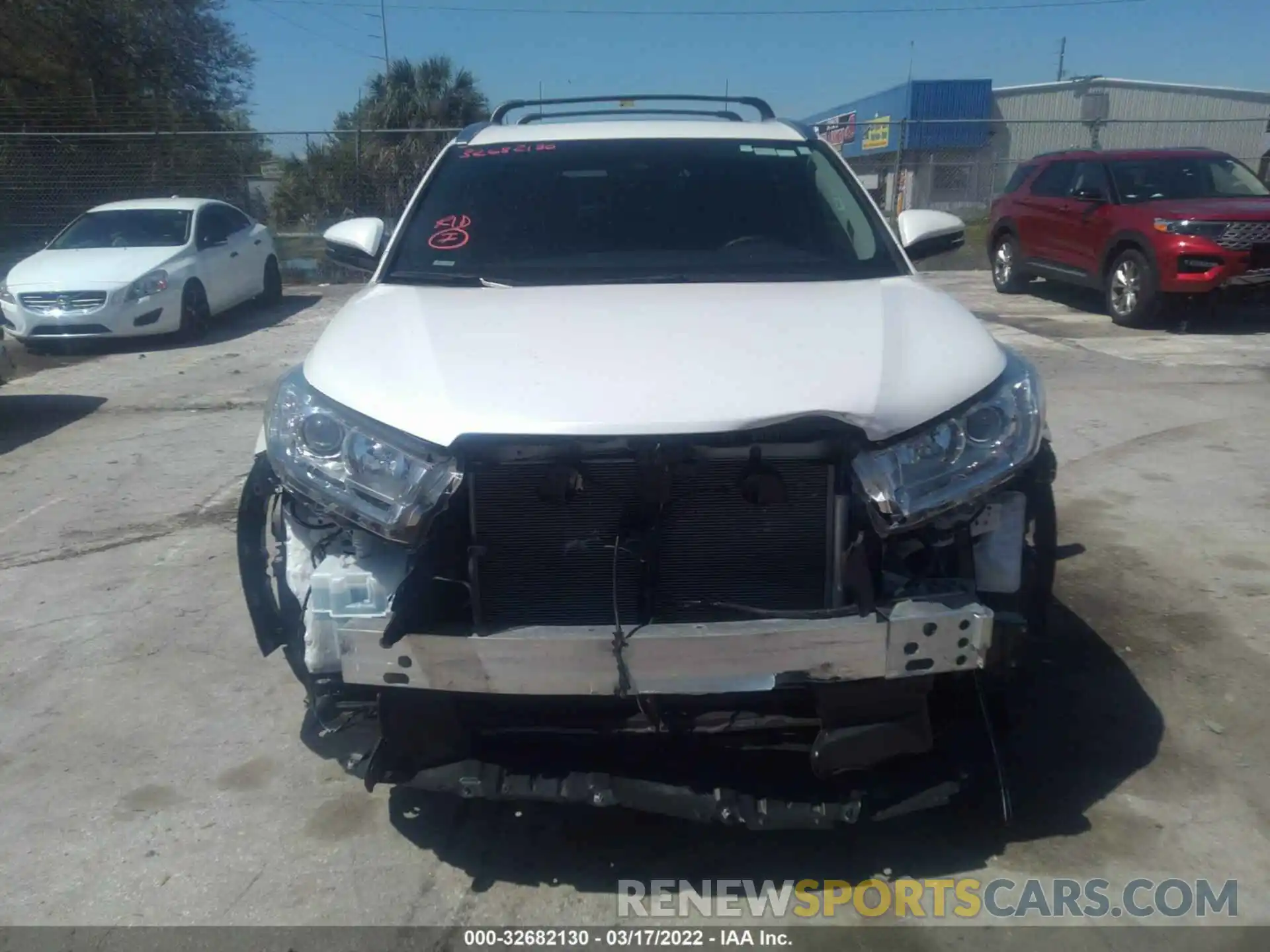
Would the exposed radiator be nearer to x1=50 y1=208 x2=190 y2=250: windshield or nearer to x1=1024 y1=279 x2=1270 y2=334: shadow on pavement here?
x1=1024 y1=279 x2=1270 y2=334: shadow on pavement

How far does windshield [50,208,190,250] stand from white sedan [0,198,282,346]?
0.4 inches

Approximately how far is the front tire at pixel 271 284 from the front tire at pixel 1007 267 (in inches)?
375

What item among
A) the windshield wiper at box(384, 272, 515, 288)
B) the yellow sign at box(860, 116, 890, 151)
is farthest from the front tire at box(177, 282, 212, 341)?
the yellow sign at box(860, 116, 890, 151)

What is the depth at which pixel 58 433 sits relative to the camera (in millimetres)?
7742

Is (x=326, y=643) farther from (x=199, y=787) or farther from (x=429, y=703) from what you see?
(x=199, y=787)

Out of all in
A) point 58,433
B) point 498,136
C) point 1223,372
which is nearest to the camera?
point 498,136

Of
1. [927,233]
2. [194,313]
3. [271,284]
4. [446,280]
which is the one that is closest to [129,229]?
[194,313]

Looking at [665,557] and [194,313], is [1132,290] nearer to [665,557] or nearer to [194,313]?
[194,313]

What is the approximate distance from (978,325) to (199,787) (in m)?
2.67

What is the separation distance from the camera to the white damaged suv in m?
2.44

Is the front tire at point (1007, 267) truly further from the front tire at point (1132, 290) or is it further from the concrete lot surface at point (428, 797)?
the concrete lot surface at point (428, 797)

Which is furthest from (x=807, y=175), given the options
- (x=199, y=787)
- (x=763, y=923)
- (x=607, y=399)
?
(x=199, y=787)

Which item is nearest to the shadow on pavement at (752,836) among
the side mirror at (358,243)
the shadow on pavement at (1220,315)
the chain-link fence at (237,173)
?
the side mirror at (358,243)

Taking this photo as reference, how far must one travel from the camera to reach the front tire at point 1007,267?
13.8m
